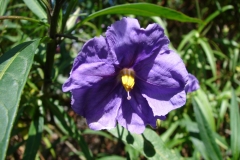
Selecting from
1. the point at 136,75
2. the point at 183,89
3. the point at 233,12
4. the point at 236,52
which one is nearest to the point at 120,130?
the point at 136,75

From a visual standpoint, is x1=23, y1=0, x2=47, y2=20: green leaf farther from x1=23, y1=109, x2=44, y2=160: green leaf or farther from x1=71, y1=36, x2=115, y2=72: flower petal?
x1=23, y1=109, x2=44, y2=160: green leaf

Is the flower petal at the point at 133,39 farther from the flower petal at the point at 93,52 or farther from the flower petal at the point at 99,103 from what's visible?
the flower petal at the point at 99,103

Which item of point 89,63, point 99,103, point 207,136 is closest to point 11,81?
point 89,63

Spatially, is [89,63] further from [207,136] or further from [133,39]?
[207,136]

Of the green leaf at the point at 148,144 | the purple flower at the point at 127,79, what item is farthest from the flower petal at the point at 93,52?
the green leaf at the point at 148,144

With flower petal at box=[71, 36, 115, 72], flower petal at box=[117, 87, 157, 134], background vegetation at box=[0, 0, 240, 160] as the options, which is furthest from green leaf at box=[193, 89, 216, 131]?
flower petal at box=[71, 36, 115, 72]

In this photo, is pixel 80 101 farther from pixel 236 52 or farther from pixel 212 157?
pixel 236 52
